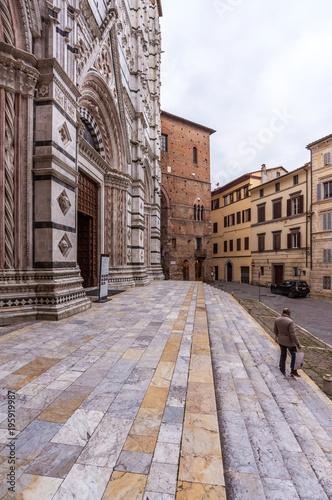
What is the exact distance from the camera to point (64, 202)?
21.3 ft

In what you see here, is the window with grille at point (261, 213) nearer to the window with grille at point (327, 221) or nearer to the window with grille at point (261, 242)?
the window with grille at point (261, 242)

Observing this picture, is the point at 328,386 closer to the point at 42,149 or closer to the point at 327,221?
the point at 42,149

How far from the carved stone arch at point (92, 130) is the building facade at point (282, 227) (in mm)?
19195

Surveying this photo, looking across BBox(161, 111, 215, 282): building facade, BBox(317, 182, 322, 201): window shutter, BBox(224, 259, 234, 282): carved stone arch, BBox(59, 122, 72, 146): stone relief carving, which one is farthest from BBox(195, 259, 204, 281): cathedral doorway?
BBox(59, 122, 72, 146): stone relief carving

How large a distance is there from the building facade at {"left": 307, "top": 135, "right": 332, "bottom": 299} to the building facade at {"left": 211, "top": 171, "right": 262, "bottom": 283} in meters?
9.64

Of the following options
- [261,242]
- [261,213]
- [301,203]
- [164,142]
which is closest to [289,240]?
[301,203]

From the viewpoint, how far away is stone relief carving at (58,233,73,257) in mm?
6368

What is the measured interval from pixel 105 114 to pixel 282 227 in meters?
21.2

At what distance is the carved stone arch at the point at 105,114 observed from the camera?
9844 mm

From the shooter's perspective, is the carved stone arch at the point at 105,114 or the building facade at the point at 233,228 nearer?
the carved stone arch at the point at 105,114

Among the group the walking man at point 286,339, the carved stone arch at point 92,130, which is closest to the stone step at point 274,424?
the walking man at point 286,339

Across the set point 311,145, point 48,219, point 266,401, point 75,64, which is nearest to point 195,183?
point 311,145

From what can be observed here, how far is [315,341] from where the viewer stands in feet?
27.6

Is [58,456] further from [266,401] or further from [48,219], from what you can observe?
[48,219]
